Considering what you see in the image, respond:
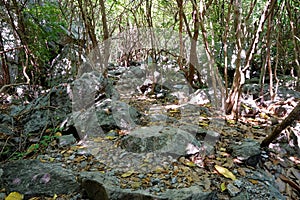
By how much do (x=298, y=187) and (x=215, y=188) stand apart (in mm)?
939

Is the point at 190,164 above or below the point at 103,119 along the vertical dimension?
below

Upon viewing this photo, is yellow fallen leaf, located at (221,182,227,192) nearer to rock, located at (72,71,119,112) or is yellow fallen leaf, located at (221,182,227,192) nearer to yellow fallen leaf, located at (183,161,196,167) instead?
yellow fallen leaf, located at (183,161,196,167)

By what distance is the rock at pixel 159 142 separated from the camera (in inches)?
92.5

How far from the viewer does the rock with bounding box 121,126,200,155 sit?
7.71 ft

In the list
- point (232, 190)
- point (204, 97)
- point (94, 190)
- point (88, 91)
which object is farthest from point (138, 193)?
point (204, 97)

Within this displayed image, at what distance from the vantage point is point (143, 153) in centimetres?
238

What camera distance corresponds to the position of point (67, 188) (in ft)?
6.34

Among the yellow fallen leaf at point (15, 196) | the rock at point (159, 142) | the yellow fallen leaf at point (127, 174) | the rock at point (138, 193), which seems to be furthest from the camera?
the rock at point (159, 142)

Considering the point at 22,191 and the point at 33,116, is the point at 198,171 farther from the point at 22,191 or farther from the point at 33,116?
the point at 33,116

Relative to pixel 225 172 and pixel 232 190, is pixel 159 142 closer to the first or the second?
pixel 225 172

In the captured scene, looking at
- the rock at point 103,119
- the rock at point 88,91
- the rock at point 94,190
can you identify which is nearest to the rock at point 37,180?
the rock at point 94,190

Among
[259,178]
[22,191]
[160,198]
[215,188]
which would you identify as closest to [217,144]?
[259,178]

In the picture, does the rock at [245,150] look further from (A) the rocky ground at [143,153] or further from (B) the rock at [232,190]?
(B) the rock at [232,190]

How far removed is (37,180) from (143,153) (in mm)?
975
